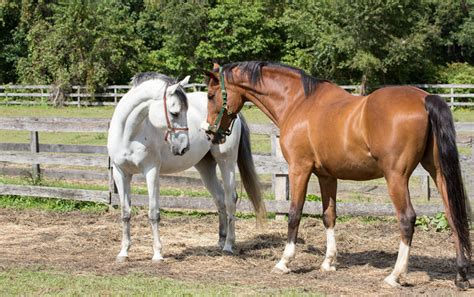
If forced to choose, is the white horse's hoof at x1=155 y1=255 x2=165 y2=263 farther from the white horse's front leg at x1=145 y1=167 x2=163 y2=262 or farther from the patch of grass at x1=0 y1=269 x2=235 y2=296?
the patch of grass at x1=0 y1=269 x2=235 y2=296

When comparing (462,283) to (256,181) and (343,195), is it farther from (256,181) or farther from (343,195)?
(343,195)

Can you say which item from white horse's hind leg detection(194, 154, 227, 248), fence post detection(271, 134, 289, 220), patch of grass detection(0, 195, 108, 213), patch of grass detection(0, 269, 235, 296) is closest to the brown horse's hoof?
patch of grass detection(0, 269, 235, 296)

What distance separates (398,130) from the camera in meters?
6.03

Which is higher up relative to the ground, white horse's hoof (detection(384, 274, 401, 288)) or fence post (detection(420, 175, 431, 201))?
white horse's hoof (detection(384, 274, 401, 288))

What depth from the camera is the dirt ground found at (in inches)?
253

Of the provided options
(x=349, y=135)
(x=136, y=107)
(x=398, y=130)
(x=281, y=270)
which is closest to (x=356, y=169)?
(x=349, y=135)

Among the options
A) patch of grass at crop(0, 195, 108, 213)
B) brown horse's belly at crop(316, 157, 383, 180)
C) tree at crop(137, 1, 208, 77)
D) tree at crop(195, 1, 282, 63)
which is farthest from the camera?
tree at crop(137, 1, 208, 77)

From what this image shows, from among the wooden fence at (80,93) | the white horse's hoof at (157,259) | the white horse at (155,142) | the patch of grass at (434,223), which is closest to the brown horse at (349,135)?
the white horse at (155,142)

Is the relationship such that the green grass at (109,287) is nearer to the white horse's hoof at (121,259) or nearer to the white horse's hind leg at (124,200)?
the white horse's hoof at (121,259)

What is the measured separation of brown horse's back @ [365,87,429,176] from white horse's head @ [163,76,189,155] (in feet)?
6.78

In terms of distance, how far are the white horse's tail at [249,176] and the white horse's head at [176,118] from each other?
4.88ft

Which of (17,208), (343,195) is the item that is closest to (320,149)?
(343,195)

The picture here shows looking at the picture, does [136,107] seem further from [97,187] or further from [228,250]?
[97,187]

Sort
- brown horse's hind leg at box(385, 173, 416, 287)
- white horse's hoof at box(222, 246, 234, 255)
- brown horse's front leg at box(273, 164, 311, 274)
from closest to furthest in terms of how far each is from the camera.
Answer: brown horse's hind leg at box(385, 173, 416, 287) < brown horse's front leg at box(273, 164, 311, 274) < white horse's hoof at box(222, 246, 234, 255)
